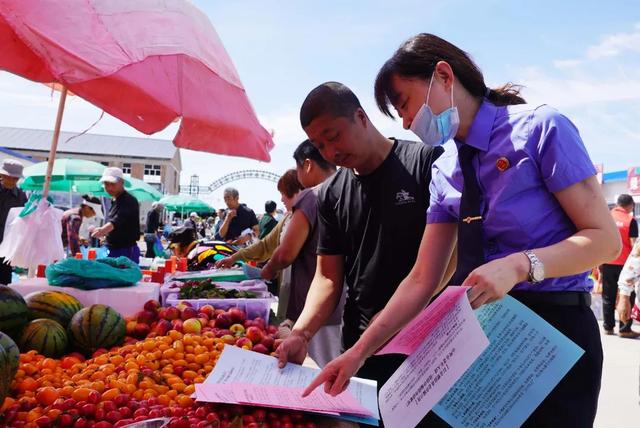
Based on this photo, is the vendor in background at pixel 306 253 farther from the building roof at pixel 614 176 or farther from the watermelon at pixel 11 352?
the building roof at pixel 614 176

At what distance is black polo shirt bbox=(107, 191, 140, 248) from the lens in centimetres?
637

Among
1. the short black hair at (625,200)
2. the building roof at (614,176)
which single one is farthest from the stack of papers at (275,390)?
the building roof at (614,176)

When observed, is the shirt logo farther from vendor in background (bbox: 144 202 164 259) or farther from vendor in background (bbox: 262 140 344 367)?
vendor in background (bbox: 144 202 164 259)

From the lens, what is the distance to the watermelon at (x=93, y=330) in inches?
103

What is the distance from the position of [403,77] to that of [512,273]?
0.69 metres

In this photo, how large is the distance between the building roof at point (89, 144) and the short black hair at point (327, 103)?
46.7 meters

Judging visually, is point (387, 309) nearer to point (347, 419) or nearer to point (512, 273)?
point (347, 419)

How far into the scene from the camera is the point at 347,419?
5.41 ft

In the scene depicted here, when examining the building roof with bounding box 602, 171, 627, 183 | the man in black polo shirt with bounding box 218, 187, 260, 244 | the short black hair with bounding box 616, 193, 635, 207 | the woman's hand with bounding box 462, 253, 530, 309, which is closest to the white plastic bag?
the man in black polo shirt with bounding box 218, 187, 260, 244

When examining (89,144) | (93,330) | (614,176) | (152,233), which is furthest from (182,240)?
(89,144)

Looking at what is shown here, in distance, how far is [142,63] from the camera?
3906mm

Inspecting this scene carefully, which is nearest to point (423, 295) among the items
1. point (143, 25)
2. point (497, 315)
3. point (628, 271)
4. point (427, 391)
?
point (497, 315)

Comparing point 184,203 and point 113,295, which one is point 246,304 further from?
point 184,203

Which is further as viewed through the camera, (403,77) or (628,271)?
(628,271)
